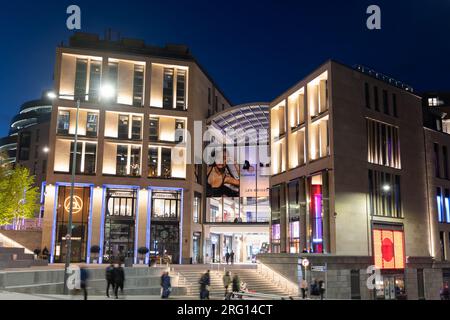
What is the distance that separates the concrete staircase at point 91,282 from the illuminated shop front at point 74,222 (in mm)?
20354

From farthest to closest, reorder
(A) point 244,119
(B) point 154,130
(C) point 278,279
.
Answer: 1. (A) point 244,119
2. (B) point 154,130
3. (C) point 278,279

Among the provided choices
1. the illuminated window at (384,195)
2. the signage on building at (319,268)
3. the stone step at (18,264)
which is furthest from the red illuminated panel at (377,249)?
the stone step at (18,264)

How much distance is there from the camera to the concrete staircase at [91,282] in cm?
2603

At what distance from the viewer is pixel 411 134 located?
51.2 m

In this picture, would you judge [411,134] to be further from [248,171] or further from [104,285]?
[104,285]

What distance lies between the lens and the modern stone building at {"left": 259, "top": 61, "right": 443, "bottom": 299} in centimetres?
4169

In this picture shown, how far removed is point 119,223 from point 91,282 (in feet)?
80.1

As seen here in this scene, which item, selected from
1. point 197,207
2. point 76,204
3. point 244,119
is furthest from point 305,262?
point 244,119

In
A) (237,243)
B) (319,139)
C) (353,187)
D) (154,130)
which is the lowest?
(237,243)

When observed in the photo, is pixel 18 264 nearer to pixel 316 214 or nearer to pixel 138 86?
pixel 316 214

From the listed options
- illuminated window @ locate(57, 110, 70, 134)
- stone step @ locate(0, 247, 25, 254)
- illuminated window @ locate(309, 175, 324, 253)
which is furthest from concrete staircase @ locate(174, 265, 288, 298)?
illuminated window @ locate(57, 110, 70, 134)

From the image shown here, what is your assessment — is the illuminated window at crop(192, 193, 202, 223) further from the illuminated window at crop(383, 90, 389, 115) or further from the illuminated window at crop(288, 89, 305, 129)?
the illuminated window at crop(383, 90, 389, 115)

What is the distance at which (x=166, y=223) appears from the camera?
192 feet
